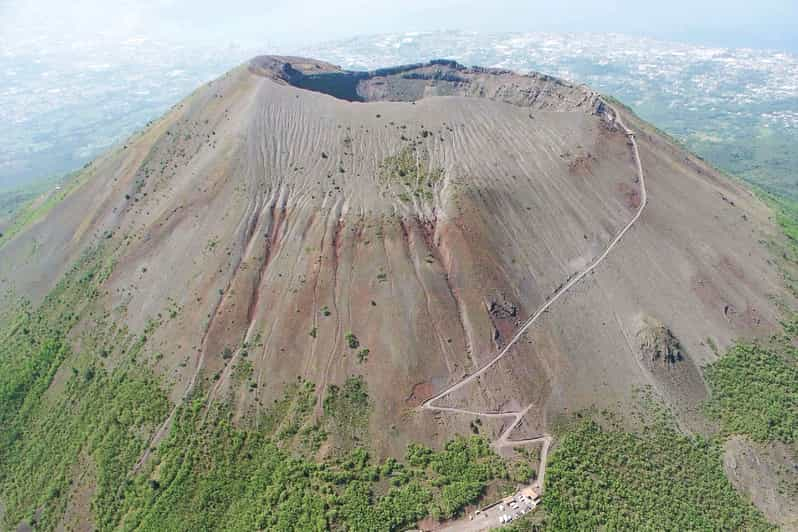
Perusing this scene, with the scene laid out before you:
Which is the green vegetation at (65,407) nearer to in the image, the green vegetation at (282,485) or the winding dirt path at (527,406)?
the green vegetation at (282,485)

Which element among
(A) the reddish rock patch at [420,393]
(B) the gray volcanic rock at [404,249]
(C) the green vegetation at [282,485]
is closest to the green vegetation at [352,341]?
(B) the gray volcanic rock at [404,249]

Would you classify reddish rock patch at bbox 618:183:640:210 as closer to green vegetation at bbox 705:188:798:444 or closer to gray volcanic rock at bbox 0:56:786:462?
gray volcanic rock at bbox 0:56:786:462

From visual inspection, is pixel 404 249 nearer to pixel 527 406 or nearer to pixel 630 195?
pixel 527 406

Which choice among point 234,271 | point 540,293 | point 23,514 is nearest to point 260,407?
point 234,271

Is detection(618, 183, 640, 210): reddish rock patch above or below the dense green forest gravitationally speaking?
above

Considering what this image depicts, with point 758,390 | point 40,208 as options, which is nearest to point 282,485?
point 758,390

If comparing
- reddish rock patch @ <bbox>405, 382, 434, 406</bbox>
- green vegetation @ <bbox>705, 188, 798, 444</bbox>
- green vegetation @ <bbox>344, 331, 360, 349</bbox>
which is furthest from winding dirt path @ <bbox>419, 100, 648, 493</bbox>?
green vegetation @ <bbox>705, 188, 798, 444</bbox>
